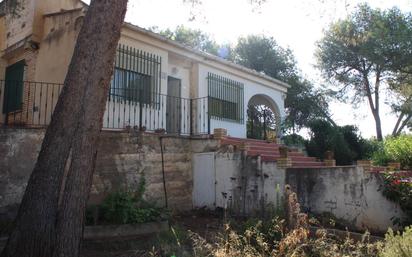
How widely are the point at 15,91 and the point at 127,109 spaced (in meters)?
4.47

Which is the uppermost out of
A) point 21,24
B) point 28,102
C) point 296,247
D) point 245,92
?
point 21,24

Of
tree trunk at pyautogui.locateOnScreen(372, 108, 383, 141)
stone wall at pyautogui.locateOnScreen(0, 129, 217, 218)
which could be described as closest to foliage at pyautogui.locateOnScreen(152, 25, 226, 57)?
tree trunk at pyautogui.locateOnScreen(372, 108, 383, 141)

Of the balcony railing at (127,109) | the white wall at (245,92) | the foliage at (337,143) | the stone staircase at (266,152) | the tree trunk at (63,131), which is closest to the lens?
the tree trunk at (63,131)

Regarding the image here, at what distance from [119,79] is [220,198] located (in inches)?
169

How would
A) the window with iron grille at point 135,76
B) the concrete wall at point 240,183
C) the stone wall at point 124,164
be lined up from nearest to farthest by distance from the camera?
the stone wall at point 124,164
the concrete wall at point 240,183
the window with iron grille at point 135,76

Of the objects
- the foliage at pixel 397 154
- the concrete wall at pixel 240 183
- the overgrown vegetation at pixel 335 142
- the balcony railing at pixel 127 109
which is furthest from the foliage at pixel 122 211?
the foliage at pixel 397 154

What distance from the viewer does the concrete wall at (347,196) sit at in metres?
8.25

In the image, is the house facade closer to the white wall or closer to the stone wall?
the white wall

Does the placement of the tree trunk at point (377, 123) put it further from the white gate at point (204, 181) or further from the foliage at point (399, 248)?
the foliage at point (399, 248)

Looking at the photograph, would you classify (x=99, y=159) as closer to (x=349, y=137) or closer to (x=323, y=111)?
(x=349, y=137)

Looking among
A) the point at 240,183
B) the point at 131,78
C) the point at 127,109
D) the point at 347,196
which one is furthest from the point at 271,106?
the point at 347,196

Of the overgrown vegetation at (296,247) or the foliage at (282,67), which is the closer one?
the overgrown vegetation at (296,247)

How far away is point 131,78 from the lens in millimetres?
11258

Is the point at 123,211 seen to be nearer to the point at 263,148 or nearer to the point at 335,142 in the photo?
the point at 263,148
